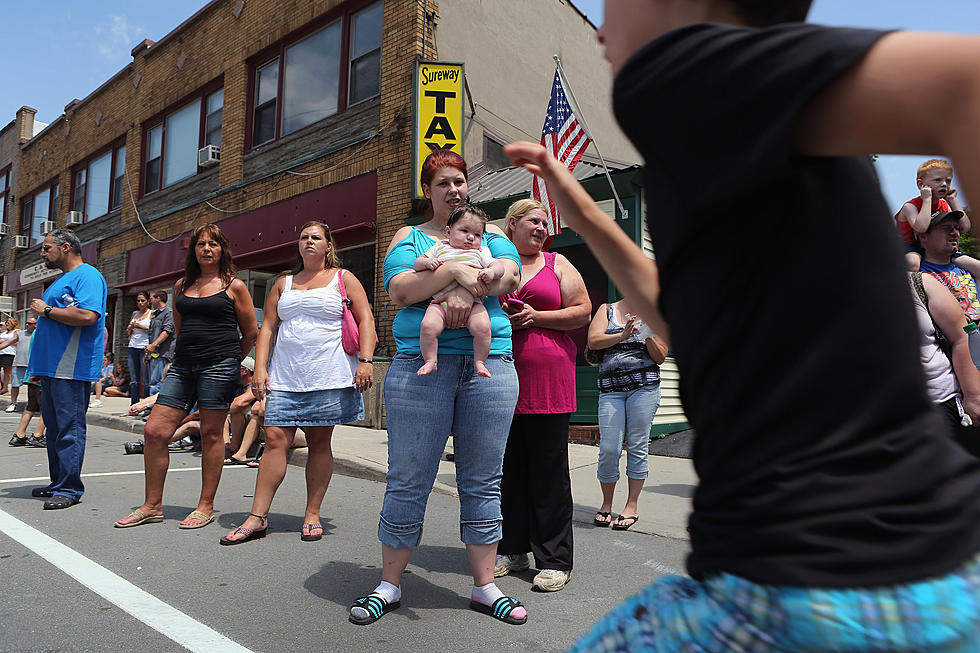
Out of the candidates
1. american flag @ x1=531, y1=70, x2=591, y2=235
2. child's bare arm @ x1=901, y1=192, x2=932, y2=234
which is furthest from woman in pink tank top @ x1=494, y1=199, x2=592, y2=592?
american flag @ x1=531, y1=70, x2=591, y2=235

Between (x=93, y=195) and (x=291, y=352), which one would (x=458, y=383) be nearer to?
(x=291, y=352)

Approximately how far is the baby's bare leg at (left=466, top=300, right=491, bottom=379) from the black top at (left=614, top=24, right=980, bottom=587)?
2.26 meters

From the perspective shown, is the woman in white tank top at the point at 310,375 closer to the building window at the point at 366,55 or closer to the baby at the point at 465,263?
the baby at the point at 465,263

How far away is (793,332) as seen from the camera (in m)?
0.83

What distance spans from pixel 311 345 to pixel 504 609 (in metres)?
2.22

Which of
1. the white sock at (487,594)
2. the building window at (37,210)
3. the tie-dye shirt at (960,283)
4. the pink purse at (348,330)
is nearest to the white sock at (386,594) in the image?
the white sock at (487,594)

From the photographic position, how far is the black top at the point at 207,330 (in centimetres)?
489

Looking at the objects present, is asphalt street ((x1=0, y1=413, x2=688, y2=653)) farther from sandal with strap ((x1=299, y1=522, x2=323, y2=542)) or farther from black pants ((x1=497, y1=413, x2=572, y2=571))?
black pants ((x1=497, y1=413, x2=572, y2=571))

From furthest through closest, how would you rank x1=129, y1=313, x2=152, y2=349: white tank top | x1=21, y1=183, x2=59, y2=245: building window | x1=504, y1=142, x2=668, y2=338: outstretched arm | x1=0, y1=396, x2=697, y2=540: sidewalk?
x1=21, y1=183, x2=59, y2=245: building window → x1=129, y1=313, x2=152, y2=349: white tank top → x1=0, y1=396, x2=697, y2=540: sidewalk → x1=504, y1=142, x2=668, y2=338: outstretched arm

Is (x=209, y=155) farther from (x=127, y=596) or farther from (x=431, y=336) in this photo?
(x=431, y=336)

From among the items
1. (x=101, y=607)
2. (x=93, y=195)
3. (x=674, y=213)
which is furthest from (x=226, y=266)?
(x=93, y=195)

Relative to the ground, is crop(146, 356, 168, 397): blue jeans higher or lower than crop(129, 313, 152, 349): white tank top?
lower

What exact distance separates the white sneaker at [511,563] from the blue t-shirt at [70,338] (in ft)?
12.1

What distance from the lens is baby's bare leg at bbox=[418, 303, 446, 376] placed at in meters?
3.06
